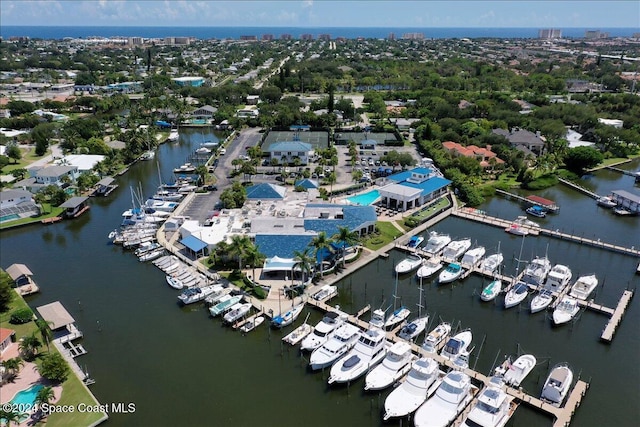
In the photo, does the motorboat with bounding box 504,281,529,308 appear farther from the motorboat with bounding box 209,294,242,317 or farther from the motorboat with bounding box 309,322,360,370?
the motorboat with bounding box 209,294,242,317

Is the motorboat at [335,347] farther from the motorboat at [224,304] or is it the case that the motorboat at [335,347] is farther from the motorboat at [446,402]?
the motorboat at [224,304]

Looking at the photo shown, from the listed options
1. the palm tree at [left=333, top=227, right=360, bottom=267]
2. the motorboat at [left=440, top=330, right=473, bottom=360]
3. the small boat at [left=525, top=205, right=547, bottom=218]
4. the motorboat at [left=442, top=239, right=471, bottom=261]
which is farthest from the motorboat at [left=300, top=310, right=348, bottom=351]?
the small boat at [left=525, top=205, right=547, bottom=218]

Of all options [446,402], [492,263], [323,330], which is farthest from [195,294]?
[492,263]

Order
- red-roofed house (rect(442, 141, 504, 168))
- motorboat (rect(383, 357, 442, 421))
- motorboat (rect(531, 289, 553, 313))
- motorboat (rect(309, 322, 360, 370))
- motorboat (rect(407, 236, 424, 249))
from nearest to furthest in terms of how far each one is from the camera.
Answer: motorboat (rect(383, 357, 442, 421)), motorboat (rect(309, 322, 360, 370)), motorboat (rect(531, 289, 553, 313)), motorboat (rect(407, 236, 424, 249)), red-roofed house (rect(442, 141, 504, 168))

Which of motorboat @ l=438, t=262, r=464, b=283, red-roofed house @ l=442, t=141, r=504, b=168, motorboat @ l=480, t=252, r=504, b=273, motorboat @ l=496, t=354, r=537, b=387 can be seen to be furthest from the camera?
red-roofed house @ l=442, t=141, r=504, b=168

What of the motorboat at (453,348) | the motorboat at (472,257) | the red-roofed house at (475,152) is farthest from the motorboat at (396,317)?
the red-roofed house at (475,152)

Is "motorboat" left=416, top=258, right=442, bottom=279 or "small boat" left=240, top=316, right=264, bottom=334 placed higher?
"motorboat" left=416, top=258, right=442, bottom=279

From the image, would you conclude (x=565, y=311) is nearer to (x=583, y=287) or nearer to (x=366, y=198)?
(x=583, y=287)
